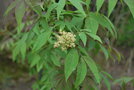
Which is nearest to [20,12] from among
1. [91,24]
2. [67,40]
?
[67,40]

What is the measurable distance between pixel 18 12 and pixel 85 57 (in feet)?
1.09

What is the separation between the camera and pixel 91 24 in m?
1.24

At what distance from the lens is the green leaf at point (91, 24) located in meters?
1.22

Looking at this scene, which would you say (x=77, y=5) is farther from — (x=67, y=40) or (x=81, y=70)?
(x=81, y=70)

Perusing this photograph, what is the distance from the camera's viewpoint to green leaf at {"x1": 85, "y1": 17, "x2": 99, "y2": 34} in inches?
48.1

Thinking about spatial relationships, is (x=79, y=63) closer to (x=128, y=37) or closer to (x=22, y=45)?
(x=22, y=45)

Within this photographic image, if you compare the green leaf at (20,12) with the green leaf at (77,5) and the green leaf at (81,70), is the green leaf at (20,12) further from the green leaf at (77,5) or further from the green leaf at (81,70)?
the green leaf at (81,70)

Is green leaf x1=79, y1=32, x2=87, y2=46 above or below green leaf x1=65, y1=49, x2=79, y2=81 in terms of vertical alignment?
above

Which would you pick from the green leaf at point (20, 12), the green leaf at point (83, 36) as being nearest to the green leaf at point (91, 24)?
the green leaf at point (83, 36)

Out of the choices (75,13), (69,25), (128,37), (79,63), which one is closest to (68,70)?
(79,63)

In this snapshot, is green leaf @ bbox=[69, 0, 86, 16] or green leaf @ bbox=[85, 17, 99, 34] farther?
green leaf @ bbox=[85, 17, 99, 34]

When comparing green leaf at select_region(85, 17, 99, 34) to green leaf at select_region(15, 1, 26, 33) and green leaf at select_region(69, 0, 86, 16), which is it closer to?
green leaf at select_region(69, 0, 86, 16)

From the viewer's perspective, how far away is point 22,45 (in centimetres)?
188

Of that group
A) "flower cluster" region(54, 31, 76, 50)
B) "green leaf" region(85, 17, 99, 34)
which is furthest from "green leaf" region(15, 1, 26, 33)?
"green leaf" region(85, 17, 99, 34)
